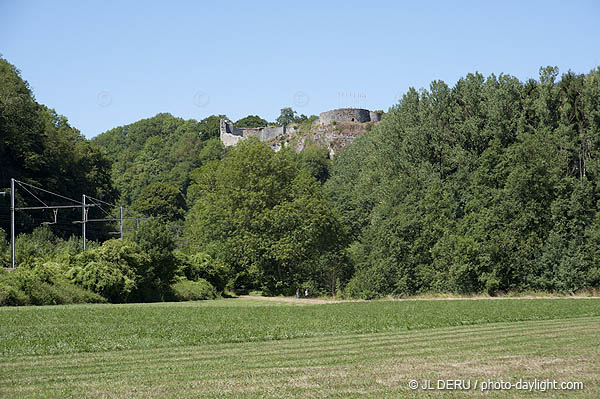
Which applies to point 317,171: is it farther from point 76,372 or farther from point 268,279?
point 76,372

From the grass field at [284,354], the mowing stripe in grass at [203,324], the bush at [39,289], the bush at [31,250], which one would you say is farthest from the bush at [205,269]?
the grass field at [284,354]

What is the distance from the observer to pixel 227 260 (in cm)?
5528

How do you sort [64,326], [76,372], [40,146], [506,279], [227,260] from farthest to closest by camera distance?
[40,146], [227,260], [506,279], [64,326], [76,372]

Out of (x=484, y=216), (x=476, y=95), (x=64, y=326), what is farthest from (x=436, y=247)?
(x=64, y=326)

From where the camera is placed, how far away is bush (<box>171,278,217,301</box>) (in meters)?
46.4

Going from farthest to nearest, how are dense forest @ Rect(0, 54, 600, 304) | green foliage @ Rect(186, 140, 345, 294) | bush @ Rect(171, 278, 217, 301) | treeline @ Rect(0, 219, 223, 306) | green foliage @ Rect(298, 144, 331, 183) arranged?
green foliage @ Rect(298, 144, 331, 183), green foliage @ Rect(186, 140, 345, 294), bush @ Rect(171, 278, 217, 301), dense forest @ Rect(0, 54, 600, 304), treeline @ Rect(0, 219, 223, 306)

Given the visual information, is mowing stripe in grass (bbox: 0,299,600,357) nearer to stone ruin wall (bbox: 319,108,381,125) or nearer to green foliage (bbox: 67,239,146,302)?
green foliage (bbox: 67,239,146,302)

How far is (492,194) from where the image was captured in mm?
48562

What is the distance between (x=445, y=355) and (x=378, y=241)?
1480 inches

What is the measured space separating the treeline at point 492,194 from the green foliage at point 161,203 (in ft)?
209

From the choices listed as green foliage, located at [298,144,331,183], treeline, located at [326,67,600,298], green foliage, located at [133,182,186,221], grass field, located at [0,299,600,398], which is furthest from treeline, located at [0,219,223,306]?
green foliage, located at [298,144,331,183]

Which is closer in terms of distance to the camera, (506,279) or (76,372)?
(76,372)

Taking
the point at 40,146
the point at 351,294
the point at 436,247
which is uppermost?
the point at 40,146

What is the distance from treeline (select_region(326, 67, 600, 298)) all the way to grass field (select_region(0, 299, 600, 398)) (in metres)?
20.8
